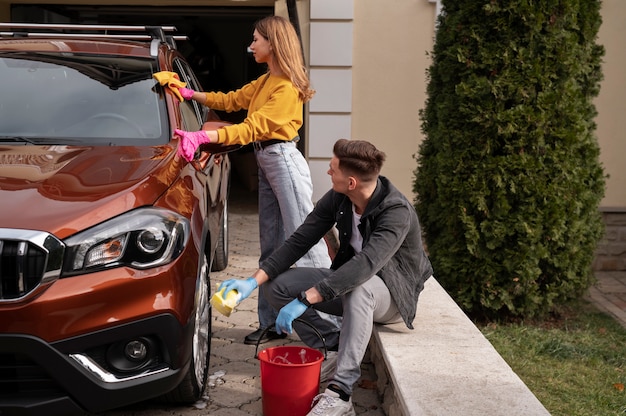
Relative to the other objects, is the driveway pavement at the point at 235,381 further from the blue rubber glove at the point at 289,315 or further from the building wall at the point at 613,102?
the building wall at the point at 613,102

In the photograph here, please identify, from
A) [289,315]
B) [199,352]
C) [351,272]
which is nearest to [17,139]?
[199,352]

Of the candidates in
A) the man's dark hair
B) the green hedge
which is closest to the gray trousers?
the man's dark hair

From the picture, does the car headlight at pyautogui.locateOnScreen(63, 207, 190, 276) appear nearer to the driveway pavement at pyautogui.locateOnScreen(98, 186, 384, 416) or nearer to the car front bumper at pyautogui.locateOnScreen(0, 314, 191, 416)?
the car front bumper at pyautogui.locateOnScreen(0, 314, 191, 416)

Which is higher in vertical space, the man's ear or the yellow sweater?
the yellow sweater

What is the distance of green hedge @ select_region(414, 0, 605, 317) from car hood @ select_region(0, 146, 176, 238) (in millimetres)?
2604

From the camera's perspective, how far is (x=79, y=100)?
4.27 meters

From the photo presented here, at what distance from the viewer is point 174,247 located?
10.8 ft

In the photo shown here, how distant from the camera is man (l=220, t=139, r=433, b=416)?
12.0 ft

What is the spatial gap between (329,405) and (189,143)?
1.44 metres

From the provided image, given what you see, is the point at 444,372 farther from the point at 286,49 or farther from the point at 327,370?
the point at 286,49

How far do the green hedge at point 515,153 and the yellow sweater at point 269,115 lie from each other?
170 cm

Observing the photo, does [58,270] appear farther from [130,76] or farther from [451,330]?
[451,330]

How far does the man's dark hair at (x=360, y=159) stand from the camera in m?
3.79

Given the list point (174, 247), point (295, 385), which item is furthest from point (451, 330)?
point (174, 247)
